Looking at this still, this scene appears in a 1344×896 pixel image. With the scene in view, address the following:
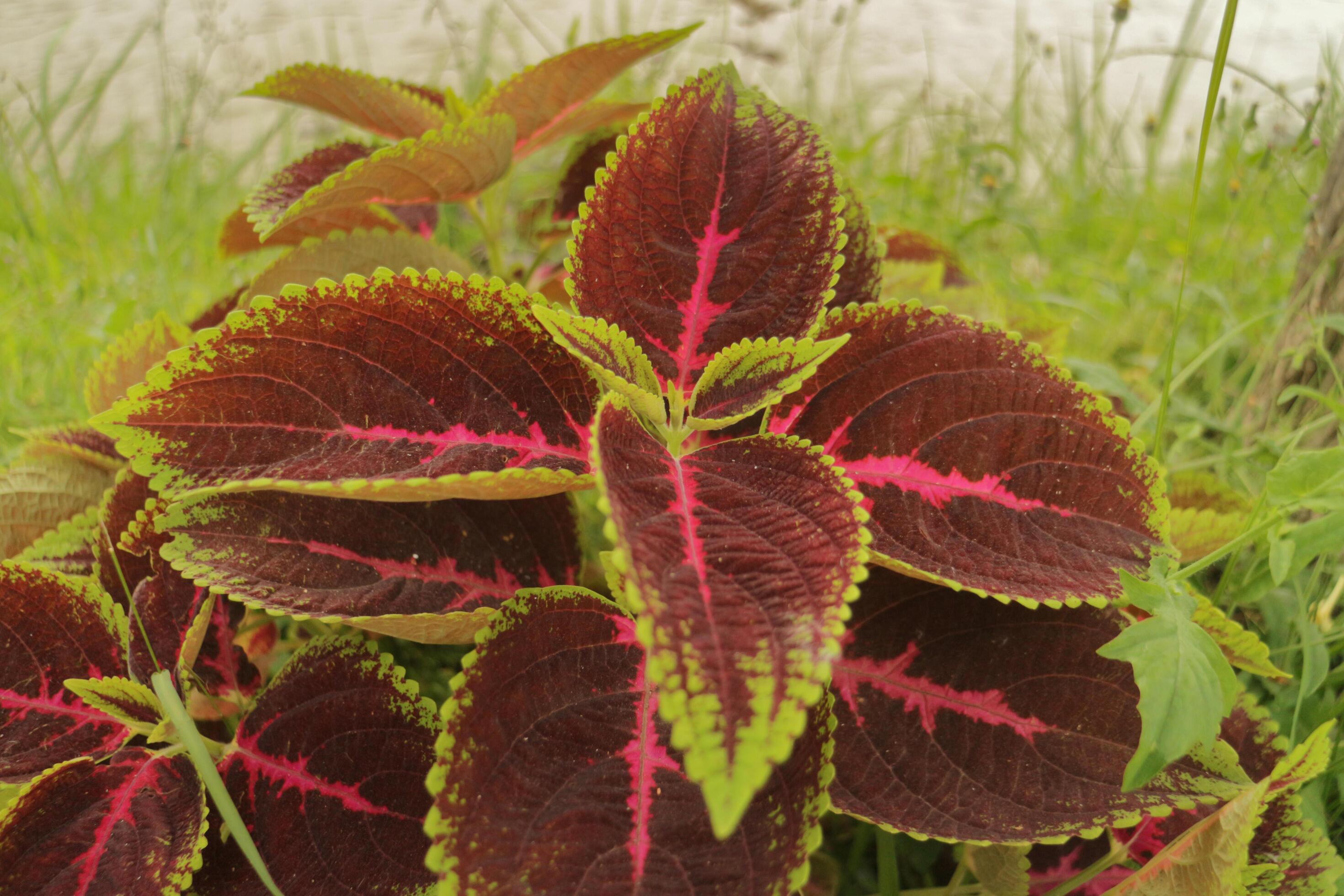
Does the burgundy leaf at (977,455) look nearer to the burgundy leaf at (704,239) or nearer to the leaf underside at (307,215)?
the burgundy leaf at (704,239)

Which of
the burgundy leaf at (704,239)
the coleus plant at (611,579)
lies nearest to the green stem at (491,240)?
the coleus plant at (611,579)

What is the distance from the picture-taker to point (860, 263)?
90 cm

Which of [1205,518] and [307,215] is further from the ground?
[307,215]

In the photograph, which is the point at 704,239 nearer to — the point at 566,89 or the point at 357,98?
the point at 566,89

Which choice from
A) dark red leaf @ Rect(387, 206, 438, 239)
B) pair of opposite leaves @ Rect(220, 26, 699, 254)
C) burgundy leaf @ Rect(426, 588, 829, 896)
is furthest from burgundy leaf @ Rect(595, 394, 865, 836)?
dark red leaf @ Rect(387, 206, 438, 239)

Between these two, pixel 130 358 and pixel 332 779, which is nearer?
pixel 332 779

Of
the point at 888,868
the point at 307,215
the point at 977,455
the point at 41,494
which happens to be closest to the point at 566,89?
the point at 307,215

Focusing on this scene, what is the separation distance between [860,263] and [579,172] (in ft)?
1.41

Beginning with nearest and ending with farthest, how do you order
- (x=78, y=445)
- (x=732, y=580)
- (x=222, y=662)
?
(x=732, y=580), (x=222, y=662), (x=78, y=445)

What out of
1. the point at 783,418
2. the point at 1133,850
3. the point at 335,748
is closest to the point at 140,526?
the point at 335,748

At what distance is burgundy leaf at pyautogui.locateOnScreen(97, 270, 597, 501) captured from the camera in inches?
26.6

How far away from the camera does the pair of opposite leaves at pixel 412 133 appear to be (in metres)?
0.88

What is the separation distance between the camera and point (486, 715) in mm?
640

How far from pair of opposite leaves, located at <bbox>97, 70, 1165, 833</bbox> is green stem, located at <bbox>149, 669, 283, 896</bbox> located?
0.07m
